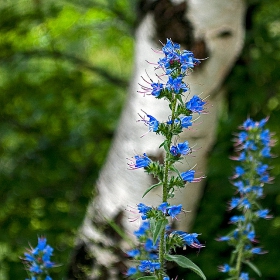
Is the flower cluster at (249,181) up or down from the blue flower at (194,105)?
up

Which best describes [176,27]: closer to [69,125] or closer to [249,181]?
[249,181]

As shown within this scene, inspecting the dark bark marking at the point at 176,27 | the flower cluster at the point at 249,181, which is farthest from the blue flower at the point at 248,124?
the dark bark marking at the point at 176,27

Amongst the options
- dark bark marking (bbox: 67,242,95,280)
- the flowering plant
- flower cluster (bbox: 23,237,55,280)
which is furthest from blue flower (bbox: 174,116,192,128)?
dark bark marking (bbox: 67,242,95,280)

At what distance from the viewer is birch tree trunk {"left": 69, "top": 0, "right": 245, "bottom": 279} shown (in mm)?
1666

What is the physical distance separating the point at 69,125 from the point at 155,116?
3.20 ft

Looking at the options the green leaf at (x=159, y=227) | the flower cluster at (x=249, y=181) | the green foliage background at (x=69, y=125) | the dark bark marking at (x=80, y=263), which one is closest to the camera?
the green leaf at (x=159, y=227)

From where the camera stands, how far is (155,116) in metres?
1.66

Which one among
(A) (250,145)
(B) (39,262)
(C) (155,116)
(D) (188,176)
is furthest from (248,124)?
(B) (39,262)

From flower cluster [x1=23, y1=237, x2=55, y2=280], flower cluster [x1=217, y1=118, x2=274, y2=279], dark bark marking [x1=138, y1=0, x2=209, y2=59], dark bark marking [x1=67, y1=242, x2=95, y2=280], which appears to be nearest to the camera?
flower cluster [x1=23, y1=237, x2=55, y2=280]

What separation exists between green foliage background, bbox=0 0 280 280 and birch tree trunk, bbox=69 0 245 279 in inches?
10.7

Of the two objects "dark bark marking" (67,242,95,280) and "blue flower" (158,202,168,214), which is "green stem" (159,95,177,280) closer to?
"blue flower" (158,202,168,214)

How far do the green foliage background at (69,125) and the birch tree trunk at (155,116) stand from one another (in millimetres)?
272

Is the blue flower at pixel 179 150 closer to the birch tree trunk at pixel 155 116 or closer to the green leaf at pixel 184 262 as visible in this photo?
the green leaf at pixel 184 262

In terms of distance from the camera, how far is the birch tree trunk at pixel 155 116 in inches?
65.6
